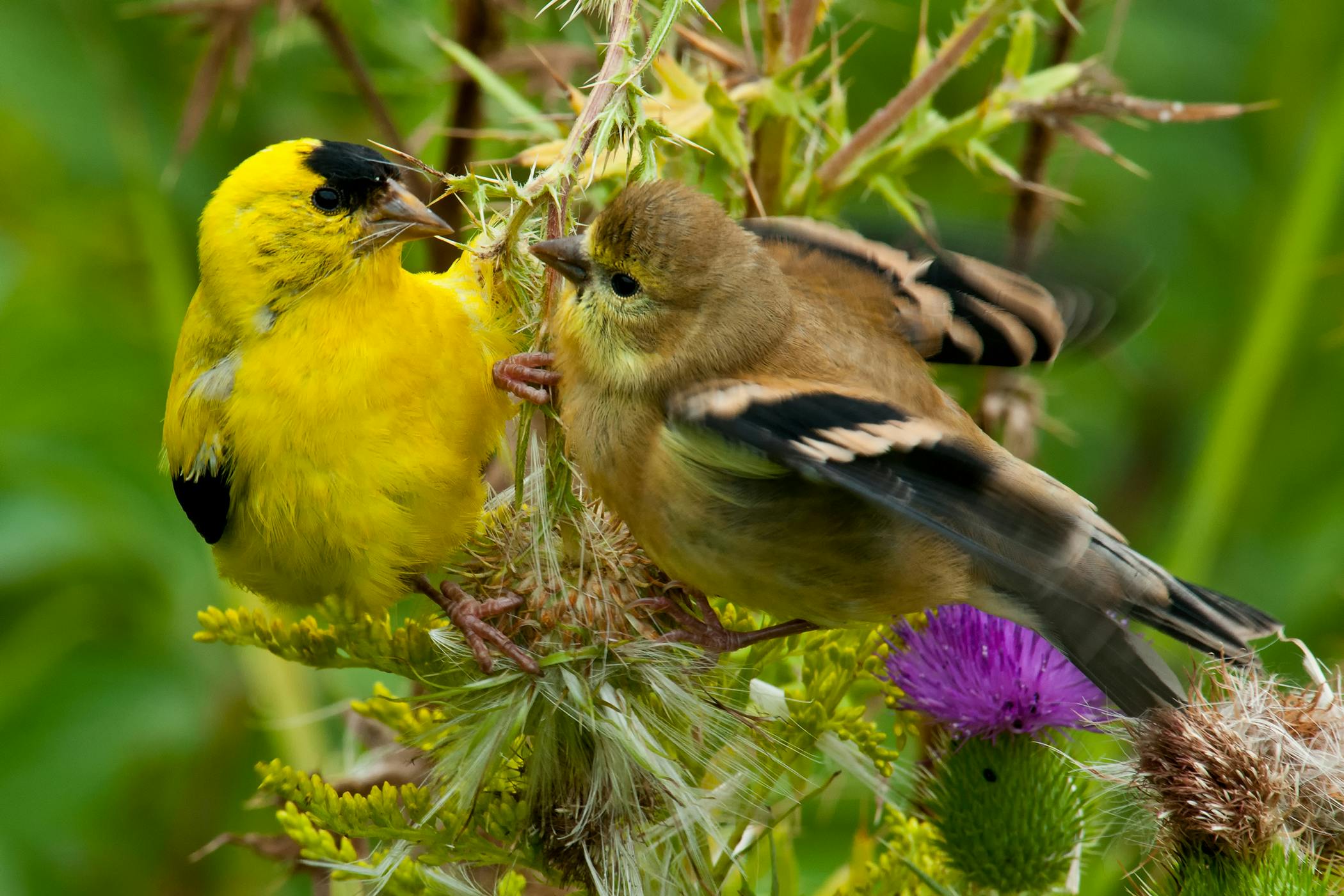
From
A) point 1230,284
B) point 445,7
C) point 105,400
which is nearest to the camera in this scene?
point 445,7

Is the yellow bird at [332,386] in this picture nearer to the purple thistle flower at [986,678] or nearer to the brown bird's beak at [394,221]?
the brown bird's beak at [394,221]

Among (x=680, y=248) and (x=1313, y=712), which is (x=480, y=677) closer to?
(x=680, y=248)

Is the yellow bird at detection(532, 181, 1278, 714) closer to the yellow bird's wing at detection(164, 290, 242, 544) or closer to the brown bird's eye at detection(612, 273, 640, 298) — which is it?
the brown bird's eye at detection(612, 273, 640, 298)

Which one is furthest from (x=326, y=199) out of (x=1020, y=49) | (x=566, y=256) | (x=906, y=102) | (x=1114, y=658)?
(x=1114, y=658)

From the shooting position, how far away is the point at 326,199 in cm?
230

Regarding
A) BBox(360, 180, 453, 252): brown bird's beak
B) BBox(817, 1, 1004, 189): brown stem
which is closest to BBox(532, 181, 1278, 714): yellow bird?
BBox(360, 180, 453, 252): brown bird's beak

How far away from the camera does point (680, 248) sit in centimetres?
205

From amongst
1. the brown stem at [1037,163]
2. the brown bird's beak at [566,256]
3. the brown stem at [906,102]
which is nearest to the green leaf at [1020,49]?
the brown stem at [906,102]

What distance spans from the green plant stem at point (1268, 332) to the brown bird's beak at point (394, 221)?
183 cm

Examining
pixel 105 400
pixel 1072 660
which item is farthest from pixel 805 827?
pixel 105 400

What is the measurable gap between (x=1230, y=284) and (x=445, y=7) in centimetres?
264

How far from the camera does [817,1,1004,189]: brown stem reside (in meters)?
2.55

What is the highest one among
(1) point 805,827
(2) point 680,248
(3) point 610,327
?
(2) point 680,248

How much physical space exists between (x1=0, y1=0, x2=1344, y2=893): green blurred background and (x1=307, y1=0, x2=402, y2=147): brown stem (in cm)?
11
